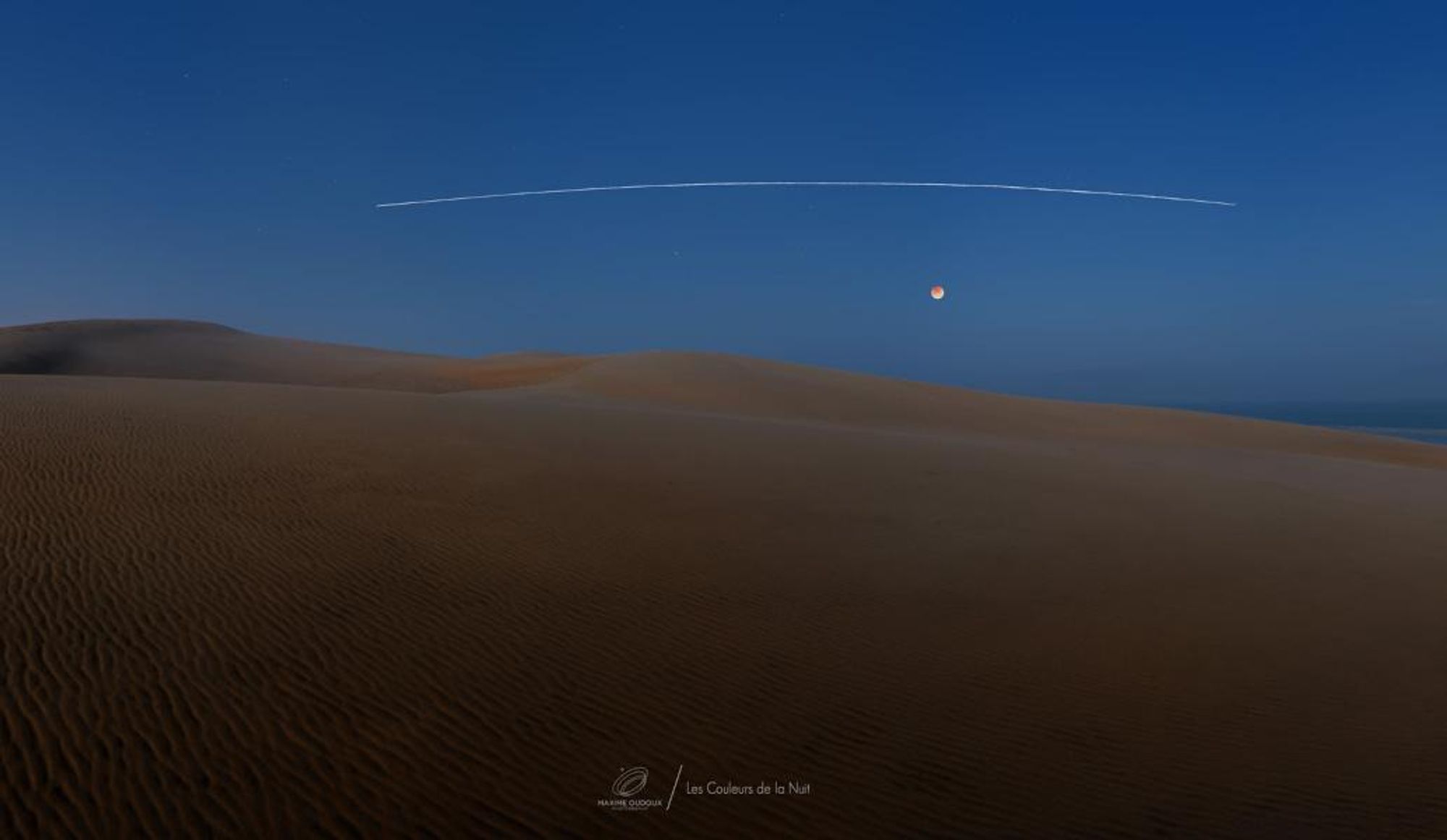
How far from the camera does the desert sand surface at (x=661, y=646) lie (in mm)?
4297

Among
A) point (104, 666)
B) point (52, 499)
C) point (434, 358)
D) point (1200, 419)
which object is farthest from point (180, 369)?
point (1200, 419)

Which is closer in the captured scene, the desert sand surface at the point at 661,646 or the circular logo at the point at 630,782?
the desert sand surface at the point at 661,646

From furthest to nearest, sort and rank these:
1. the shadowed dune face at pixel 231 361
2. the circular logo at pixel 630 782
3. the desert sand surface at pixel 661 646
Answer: the shadowed dune face at pixel 231 361 < the circular logo at pixel 630 782 < the desert sand surface at pixel 661 646

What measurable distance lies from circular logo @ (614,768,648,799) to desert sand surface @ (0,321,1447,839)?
0.05m

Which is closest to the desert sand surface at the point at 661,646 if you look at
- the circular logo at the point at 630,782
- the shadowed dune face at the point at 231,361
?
the circular logo at the point at 630,782

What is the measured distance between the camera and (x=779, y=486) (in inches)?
497

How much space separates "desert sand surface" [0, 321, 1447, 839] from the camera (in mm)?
4297

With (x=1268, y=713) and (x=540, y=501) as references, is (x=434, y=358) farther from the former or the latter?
(x=1268, y=713)

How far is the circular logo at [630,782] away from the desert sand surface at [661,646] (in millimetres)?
50

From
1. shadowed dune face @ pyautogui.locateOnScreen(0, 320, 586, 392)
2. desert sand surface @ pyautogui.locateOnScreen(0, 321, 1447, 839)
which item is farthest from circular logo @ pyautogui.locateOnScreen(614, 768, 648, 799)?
shadowed dune face @ pyautogui.locateOnScreen(0, 320, 586, 392)

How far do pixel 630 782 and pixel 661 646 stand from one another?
1.72 metres

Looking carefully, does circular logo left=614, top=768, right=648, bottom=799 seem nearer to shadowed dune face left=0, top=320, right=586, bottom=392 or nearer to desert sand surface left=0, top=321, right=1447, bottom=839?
desert sand surface left=0, top=321, right=1447, bottom=839

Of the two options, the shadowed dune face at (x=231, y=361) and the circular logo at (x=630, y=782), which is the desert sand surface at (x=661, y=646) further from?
the shadowed dune face at (x=231, y=361)

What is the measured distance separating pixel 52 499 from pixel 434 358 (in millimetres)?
53367
